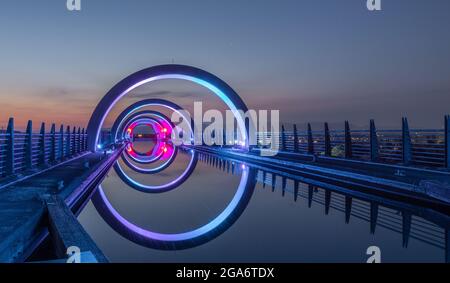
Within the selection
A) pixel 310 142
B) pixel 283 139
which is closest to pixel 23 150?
pixel 310 142

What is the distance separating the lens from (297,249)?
4.95 m

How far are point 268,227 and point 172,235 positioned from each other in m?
1.57

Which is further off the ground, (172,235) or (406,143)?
(406,143)

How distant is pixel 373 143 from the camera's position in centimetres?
1288

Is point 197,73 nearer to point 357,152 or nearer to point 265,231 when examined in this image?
point 357,152

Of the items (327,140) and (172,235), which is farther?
(327,140)

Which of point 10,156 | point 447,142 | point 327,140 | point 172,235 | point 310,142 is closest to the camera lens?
point 172,235

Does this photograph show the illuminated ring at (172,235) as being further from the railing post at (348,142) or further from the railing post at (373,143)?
the railing post at (348,142)

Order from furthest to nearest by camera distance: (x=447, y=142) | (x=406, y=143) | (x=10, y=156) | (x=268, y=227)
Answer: (x=406, y=143) → (x=447, y=142) → (x=10, y=156) → (x=268, y=227)

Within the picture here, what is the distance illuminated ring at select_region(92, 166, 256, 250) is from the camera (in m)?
5.48

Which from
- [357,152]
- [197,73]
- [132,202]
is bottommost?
[132,202]

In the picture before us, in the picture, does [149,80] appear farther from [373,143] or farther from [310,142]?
[373,143]
